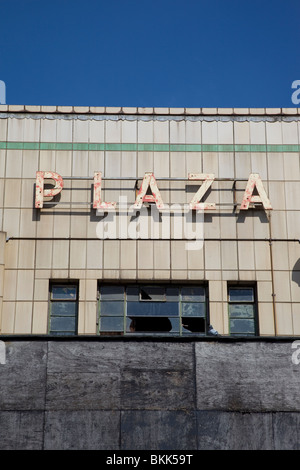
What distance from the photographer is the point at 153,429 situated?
1995 cm

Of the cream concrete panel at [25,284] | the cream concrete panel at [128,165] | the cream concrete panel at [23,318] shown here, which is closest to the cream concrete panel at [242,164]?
the cream concrete panel at [128,165]

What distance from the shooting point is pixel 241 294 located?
24.4 m

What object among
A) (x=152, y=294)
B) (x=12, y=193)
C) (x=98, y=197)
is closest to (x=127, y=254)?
(x=152, y=294)

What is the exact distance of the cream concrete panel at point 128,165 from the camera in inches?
986

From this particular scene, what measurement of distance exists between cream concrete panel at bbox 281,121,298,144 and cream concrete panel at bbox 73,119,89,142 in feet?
21.2

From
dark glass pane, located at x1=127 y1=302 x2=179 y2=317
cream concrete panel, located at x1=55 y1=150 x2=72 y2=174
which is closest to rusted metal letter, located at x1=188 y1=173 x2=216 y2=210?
dark glass pane, located at x1=127 y1=302 x2=179 y2=317

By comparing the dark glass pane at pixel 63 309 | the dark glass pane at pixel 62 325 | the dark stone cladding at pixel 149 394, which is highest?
the dark glass pane at pixel 63 309

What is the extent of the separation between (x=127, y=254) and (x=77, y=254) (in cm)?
155

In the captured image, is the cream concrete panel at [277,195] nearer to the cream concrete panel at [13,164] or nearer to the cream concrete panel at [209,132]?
the cream concrete panel at [209,132]

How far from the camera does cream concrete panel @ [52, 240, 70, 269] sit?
24.1 m

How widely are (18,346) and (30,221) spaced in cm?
521

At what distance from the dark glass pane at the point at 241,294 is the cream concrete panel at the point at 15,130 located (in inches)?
333

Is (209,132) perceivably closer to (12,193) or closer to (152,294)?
Result: (152,294)

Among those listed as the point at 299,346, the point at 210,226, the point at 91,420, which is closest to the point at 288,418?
the point at 299,346
